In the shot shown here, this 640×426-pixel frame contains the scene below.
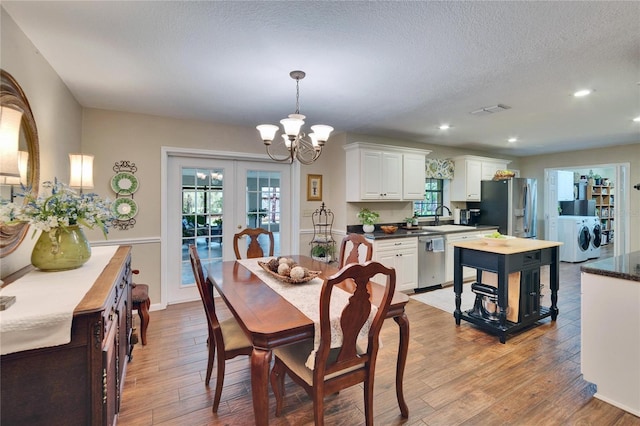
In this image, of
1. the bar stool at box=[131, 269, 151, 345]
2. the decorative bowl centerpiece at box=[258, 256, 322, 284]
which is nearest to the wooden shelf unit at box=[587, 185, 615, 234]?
the decorative bowl centerpiece at box=[258, 256, 322, 284]

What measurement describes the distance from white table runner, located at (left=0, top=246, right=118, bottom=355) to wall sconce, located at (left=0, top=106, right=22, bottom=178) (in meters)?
0.52

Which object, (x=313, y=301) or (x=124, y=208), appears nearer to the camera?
(x=313, y=301)

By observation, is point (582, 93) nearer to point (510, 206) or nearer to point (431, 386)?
point (510, 206)

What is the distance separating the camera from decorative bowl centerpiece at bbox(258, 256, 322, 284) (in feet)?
6.82

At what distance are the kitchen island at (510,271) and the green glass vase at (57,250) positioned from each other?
324 cm

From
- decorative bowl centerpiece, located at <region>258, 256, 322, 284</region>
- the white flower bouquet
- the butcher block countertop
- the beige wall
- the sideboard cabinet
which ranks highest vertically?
the beige wall

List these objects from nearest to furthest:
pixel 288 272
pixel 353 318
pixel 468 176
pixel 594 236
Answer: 1. pixel 353 318
2. pixel 288 272
3. pixel 468 176
4. pixel 594 236

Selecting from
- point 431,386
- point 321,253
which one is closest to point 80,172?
point 321,253

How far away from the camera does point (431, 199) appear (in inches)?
227

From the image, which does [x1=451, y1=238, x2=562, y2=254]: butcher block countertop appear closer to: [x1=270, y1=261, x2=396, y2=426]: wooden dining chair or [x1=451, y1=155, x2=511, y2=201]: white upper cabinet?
[x1=270, y1=261, x2=396, y2=426]: wooden dining chair

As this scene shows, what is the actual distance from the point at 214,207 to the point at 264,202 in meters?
0.70

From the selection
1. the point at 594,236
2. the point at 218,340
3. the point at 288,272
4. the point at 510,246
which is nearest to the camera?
the point at 218,340

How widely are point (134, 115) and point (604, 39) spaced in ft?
14.1

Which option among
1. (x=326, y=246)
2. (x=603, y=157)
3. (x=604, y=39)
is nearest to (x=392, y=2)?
(x=604, y=39)
